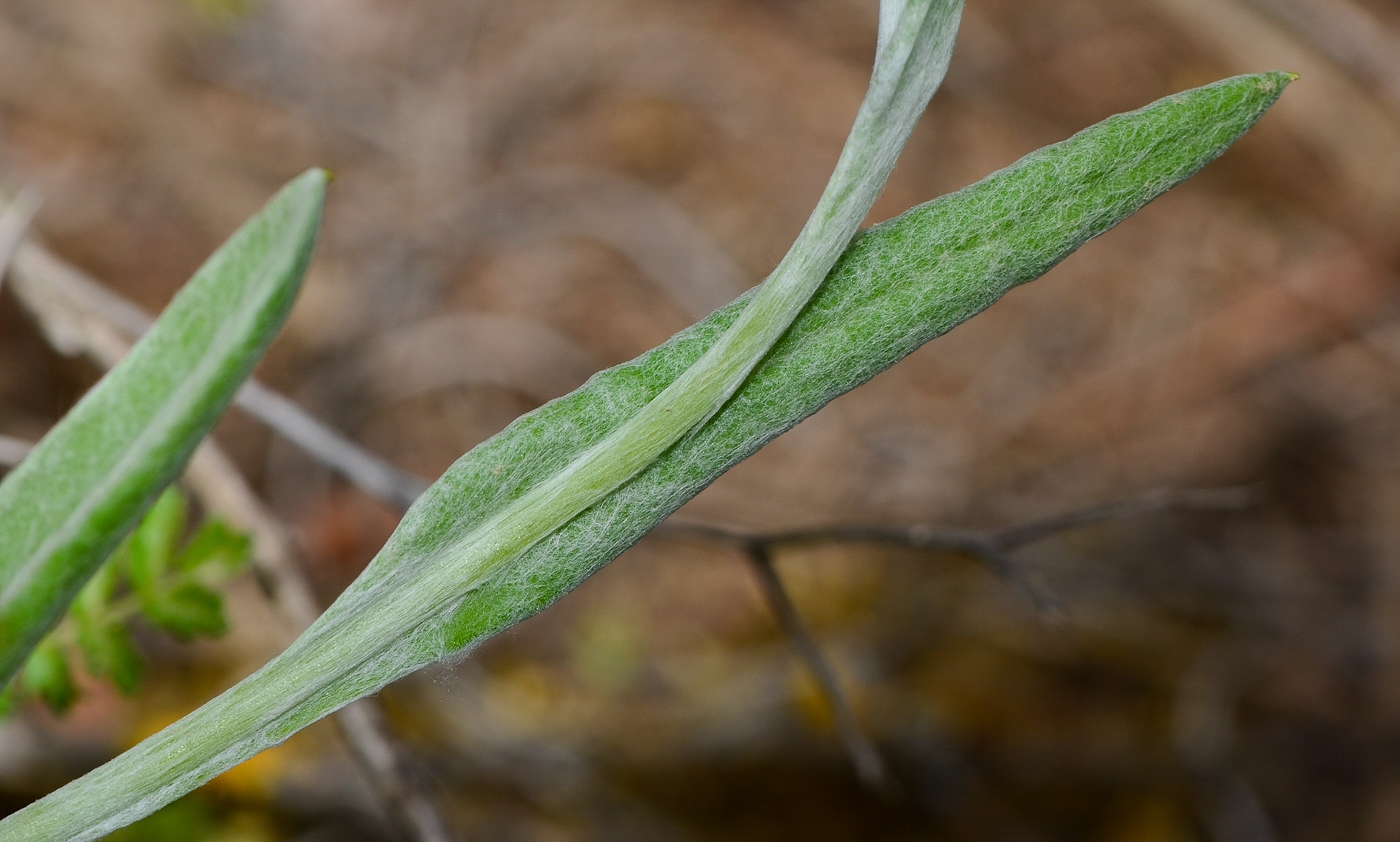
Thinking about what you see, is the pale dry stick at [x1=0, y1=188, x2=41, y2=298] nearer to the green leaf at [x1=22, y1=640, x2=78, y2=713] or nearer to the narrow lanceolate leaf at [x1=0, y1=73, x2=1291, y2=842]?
the green leaf at [x1=22, y1=640, x2=78, y2=713]

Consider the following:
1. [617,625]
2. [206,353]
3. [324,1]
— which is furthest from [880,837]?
[324,1]

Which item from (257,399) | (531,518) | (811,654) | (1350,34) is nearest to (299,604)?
(257,399)

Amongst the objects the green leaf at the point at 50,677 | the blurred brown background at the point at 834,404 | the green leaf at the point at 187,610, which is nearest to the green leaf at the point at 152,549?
the green leaf at the point at 187,610

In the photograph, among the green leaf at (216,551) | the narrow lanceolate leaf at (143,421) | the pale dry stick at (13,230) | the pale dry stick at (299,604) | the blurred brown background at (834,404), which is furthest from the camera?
the blurred brown background at (834,404)

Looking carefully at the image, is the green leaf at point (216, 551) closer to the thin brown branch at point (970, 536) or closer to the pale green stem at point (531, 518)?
the thin brown branch at point (970, 536)

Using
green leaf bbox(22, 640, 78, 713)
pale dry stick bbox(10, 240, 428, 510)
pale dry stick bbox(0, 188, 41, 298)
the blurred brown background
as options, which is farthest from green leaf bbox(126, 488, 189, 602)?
the blurred brown background

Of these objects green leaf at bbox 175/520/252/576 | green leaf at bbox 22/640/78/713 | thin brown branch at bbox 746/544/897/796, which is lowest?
thin brown branch at bbox 746/544/897/796
